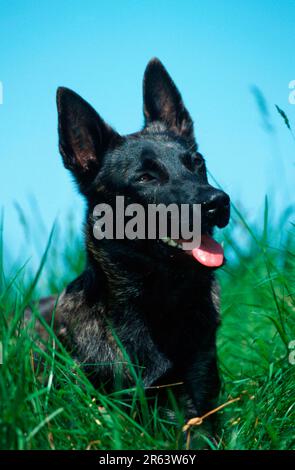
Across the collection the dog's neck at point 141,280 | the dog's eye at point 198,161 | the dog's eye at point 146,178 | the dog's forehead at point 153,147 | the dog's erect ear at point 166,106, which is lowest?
the dog's neck at point 141,280

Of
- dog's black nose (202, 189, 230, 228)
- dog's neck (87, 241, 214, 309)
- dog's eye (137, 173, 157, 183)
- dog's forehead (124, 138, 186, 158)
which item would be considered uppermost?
dog's forehead (124, 138, 186, 158)

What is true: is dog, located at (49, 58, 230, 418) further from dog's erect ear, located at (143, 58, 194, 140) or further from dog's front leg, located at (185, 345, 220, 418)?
dog's erect ear, located at (143, 58, 194, 140)

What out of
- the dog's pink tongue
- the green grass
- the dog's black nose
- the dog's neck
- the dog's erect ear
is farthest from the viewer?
the dog's erect ear

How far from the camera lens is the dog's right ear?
3932 millimetres

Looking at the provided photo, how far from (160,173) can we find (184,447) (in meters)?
1.67

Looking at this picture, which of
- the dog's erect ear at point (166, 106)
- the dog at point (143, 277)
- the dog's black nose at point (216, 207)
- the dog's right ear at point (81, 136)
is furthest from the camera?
the dog's erect ear at point (166, 106)

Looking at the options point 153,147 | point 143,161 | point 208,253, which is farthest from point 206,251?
point 153,147

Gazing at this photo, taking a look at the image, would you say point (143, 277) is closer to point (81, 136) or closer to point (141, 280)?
point (141, 280)

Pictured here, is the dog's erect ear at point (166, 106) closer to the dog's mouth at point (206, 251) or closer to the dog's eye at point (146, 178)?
the dog's eye at point (146, 178)

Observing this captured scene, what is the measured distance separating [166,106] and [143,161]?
0.83 metres

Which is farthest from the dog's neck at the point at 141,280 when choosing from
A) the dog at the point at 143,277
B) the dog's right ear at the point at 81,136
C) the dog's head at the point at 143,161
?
the dog's right ear at the point at 81,136

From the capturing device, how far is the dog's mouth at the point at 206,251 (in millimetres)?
3414

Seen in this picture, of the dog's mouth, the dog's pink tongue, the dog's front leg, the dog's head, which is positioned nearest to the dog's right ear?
the dog's head
